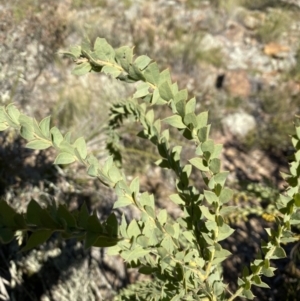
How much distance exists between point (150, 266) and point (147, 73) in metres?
0.37

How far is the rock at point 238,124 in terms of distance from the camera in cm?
280

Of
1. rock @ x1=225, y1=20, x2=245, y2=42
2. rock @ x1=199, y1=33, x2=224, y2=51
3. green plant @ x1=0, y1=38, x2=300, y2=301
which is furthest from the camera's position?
rock @ x1=225, y1=20, x2=245, y2=42

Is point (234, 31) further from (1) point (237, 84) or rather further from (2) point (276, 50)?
(1) point (237, 84)

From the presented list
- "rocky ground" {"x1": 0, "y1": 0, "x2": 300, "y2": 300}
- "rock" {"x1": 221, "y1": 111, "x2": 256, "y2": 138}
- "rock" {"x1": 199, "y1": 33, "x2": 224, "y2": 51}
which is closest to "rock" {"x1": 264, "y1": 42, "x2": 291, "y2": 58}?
"rocky ground" {"x1": 0, "y1": 0, "x2": 300, "y2": 300}

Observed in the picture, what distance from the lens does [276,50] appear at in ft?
11.9

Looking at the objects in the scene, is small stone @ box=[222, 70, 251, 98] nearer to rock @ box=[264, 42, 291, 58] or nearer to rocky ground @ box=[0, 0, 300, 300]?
rocky ground @ box=[0, 0, 300, 300]

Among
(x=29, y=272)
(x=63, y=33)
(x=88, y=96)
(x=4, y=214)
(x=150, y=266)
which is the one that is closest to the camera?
(x=4, y=214)

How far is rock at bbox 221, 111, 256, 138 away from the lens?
2805 mm

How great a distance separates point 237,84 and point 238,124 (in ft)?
1.39

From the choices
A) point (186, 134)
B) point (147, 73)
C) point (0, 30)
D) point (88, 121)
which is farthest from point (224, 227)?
point (0, 30)

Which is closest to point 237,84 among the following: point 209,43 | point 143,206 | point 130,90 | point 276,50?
point 209,43

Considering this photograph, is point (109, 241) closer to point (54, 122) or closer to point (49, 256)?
point (49, 256)

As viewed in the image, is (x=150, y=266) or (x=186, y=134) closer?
(x=186, y=134)

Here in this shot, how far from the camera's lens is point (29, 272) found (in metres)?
1.34
